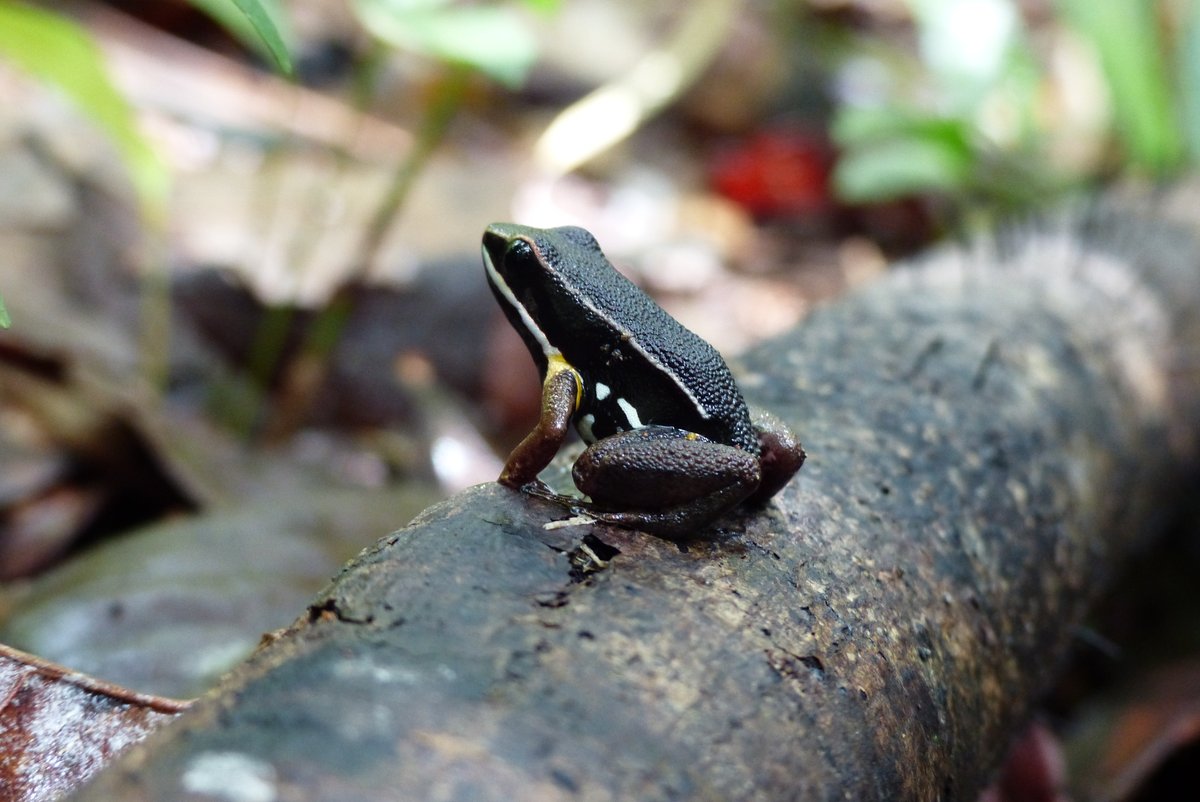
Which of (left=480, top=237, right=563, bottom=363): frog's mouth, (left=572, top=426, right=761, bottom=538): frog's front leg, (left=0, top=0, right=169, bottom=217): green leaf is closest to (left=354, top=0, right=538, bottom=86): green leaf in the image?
(left=0, top=0, right=169, bottom=217): green leaf

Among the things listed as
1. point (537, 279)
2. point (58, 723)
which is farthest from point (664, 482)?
point (58, 723)

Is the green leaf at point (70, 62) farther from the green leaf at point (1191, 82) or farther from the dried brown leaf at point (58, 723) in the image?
the green leaf at point (1191, 82)

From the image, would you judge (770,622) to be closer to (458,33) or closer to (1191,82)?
(458,33)

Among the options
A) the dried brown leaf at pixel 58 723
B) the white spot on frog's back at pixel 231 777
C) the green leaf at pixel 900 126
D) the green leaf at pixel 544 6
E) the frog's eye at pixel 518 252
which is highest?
the green leaf at pixel 900 126

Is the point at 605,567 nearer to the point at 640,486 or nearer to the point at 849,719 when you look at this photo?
the point at 640,486

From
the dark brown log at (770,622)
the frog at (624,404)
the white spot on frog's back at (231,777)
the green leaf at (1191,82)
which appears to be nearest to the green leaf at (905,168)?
the green leaf at (1191,82)

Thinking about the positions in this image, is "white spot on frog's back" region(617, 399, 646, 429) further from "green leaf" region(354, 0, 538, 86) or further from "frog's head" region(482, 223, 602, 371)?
"green leaf" region(354, 0, 538, 86)

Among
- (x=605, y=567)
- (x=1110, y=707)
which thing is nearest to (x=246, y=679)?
(x=605, y=567)
